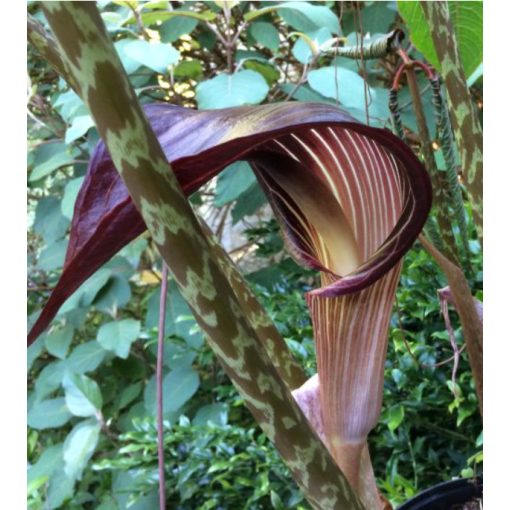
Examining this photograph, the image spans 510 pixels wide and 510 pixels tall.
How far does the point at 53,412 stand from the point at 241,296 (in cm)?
90

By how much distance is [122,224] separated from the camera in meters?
0.21

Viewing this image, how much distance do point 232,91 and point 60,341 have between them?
60 cm

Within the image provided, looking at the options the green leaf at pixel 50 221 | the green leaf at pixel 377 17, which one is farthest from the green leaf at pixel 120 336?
the green leaf at pixel 377 17

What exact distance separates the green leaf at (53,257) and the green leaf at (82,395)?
0.21m

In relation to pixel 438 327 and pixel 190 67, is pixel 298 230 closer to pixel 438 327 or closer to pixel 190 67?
pixel 438 327

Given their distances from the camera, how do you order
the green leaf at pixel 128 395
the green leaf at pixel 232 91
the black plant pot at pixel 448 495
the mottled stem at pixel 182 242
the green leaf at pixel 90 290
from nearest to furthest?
the mottled stem at pixel 182 242, the black plant pot at pixel 448 495, the green leaf at pixel 232 91, the green leaf at pixel 90 290, the green leaf at pixel 128 395

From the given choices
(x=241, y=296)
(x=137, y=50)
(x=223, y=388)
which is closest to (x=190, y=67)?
(x=137, y=50)

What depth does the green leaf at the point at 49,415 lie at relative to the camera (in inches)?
46.3

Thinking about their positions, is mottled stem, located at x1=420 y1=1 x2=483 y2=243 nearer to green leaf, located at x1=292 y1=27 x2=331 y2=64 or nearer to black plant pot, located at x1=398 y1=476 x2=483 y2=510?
black plant pot, located at x1=398 y1=476 x2=483 y2=510

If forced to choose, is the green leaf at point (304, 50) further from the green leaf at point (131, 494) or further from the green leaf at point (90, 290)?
the green leaf at point (131, 494)

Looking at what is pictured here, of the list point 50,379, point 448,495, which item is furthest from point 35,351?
point 448,495
